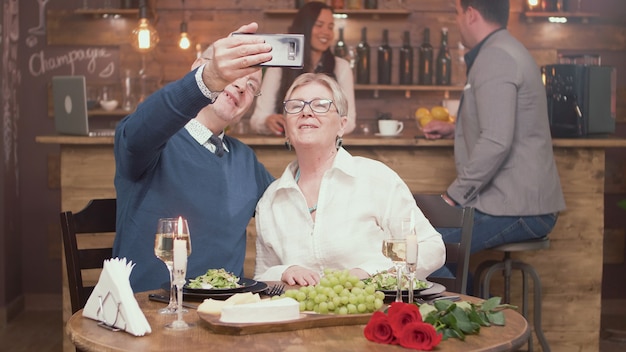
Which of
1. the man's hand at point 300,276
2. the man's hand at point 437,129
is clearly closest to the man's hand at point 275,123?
the man's hand at point 437,129

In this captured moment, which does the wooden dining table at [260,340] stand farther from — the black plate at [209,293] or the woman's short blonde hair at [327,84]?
the woman's short blonde hair at [327,84]

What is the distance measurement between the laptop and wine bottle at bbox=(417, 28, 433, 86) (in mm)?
2655

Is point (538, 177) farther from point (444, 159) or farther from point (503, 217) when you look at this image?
point (444, 159)

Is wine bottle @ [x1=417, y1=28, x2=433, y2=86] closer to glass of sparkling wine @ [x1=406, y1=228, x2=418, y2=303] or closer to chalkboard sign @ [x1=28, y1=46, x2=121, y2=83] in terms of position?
chalkboard sign @ [x1=28, y1=46, x2=121, y2=83]

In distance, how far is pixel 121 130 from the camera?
8.27 feet

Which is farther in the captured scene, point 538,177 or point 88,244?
point 88,244

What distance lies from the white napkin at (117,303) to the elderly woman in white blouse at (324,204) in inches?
29.0

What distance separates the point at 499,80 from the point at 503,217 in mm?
587

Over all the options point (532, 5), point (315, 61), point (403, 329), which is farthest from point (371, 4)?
point (403, 329)

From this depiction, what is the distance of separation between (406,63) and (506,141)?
2.54 meters

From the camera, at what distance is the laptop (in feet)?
14.0

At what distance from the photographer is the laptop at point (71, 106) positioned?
4277 millimetres

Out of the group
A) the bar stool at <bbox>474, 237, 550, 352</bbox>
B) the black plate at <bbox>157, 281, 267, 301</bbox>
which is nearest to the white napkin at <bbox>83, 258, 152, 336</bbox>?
the black plate at <bbox>157, 281, 267, 301</bbox>

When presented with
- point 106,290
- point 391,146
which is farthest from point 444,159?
point 106,290
